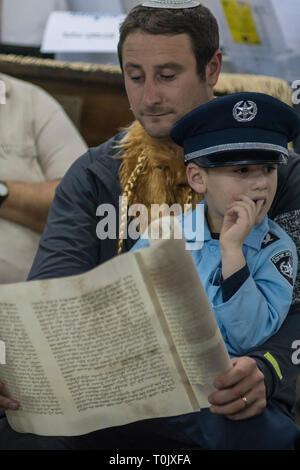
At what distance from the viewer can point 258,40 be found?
2.42 m

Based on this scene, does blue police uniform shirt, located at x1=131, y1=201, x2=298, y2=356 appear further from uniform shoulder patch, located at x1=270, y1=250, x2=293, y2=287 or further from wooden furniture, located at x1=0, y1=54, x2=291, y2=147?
wooden furniture, located at x1=0, y1=54, x2=291, y2=147

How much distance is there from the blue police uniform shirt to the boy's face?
1.8 inches

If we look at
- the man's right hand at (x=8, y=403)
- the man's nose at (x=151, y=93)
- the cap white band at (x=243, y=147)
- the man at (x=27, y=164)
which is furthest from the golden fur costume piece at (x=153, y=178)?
the man at (x=27, y=164)

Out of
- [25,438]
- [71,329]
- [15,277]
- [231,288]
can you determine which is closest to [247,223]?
[231,288]

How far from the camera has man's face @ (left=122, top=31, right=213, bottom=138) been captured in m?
1.36

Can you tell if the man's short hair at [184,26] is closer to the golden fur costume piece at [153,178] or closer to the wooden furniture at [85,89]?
the golden fur costume piece at [153,178]

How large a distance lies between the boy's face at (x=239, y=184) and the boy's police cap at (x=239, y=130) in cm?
2

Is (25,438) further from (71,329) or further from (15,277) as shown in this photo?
(15,277)

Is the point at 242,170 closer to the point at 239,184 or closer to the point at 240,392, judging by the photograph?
the point at 239,184

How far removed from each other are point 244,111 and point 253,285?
296 millimetres

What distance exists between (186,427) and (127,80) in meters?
0.62

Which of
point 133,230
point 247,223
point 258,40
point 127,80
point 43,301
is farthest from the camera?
point 258,40

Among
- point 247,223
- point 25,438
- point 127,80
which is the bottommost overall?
point 25,438

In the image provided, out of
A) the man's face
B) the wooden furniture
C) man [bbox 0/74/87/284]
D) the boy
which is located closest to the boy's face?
the boy
